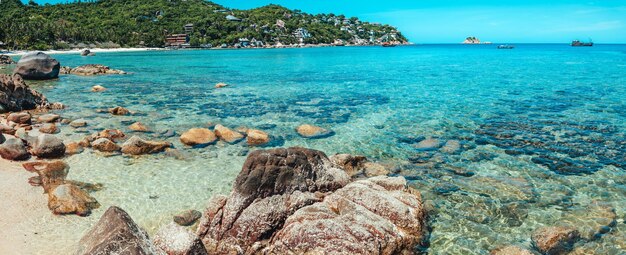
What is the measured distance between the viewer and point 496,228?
10750 millimetres

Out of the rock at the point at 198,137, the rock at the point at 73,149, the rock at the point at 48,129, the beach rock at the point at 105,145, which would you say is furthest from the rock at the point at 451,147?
the rock at the point at 48,129

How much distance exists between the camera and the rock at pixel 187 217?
11055 millimetres

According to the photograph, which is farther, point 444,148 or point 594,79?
point 594,79

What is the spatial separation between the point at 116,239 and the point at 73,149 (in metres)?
12.5

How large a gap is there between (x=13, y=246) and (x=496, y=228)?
1301 centimetres

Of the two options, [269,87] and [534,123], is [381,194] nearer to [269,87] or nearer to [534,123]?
[534,123]

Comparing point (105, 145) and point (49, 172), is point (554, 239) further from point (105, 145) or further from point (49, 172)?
point (105, 145)

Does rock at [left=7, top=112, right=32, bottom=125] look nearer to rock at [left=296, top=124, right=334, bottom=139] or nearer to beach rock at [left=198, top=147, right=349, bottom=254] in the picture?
rock at [left=296, top=124, right=334, bottom=139]

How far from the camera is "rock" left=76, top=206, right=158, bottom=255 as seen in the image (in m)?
6.57

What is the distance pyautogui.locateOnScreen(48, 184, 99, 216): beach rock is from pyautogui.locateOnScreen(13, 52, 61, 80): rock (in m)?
42.6

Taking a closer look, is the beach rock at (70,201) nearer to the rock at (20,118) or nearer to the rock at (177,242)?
the rock at (177,242)

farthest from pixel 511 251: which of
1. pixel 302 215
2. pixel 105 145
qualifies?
pixel 105 145

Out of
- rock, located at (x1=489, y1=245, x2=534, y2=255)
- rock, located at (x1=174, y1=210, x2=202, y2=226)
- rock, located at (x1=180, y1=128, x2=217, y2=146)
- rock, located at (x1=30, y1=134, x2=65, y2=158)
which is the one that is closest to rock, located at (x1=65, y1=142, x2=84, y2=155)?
rock, located at (x1=30, y1=134, x2=65, y2=158)

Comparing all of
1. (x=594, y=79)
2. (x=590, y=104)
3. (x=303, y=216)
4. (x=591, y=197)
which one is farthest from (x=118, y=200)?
(x=594, y=79)
